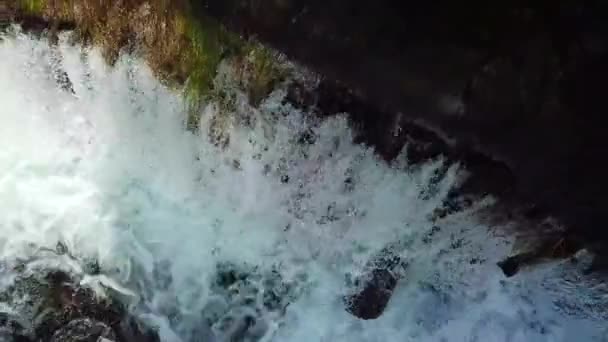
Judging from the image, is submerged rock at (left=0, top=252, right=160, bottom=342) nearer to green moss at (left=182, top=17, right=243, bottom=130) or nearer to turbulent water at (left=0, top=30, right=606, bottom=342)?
turbulent water at (left=0, top=30, right=606, bottom=342)

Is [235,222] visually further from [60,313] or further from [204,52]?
[60,313]

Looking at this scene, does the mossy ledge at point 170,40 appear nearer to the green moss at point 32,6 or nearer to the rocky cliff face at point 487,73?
the green moss at point 32,6

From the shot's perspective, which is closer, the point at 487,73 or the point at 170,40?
the point at 487,73

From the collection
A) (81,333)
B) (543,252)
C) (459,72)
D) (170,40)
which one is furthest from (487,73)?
(81,333)

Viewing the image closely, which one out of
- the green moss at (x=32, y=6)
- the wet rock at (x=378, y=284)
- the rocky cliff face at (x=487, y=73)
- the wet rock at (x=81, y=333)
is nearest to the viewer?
the rocky cliff face at (x=487, y=73)

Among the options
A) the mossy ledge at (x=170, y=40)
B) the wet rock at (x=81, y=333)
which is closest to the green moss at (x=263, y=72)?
the mossy ledge at (x=170, y=40)

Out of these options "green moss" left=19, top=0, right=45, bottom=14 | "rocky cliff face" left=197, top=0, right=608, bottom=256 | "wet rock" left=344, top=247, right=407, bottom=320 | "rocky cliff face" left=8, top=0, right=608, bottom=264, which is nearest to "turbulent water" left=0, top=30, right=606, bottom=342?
"wet rock" left=344, top=247, right=407, bottom=320

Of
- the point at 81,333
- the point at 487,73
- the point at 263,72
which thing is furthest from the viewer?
the point at 81,333
